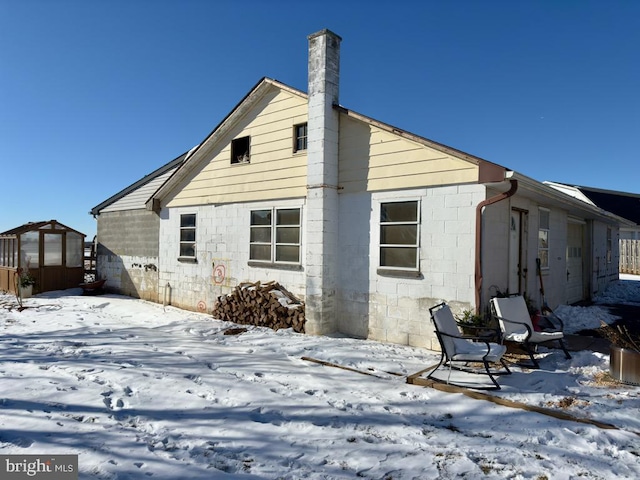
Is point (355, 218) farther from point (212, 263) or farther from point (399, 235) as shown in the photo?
point (212, 263)

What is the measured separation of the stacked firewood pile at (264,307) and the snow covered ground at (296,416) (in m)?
1.51

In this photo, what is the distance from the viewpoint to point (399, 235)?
784 cm

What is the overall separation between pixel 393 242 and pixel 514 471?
498 centimetres

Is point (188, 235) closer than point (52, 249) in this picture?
Yes

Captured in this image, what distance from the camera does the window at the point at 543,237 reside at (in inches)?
362

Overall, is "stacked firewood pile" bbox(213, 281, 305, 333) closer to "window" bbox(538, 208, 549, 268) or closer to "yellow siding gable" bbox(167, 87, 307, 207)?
"yellow siding gable" bbox(167, 87, 307, 207)

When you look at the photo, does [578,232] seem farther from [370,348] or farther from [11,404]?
[11,404]

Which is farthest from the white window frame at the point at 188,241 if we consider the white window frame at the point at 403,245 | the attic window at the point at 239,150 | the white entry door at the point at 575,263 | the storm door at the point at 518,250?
the white entry door at the point at 575,263

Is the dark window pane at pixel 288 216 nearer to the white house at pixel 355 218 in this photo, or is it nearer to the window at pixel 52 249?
the white house at pixel 355 218

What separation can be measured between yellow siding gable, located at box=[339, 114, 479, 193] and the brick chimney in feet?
0.94

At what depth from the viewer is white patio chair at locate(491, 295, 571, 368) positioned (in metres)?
6.04

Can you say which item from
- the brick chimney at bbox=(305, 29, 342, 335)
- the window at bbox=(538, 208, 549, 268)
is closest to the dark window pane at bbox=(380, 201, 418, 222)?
the brick chimney at bbox=(305, 29, 342, 335)

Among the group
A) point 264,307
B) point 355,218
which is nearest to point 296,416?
point 355,218

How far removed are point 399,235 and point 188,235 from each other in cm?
712
